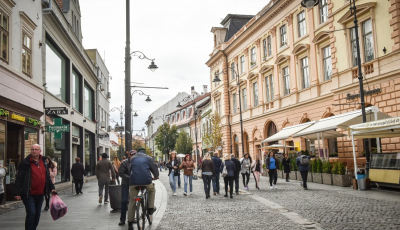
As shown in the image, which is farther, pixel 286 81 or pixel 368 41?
pixel 286 81

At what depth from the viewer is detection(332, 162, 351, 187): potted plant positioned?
19188 mm

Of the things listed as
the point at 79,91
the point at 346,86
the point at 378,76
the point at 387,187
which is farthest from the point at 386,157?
the point at 79,91

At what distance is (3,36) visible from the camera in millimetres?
14281

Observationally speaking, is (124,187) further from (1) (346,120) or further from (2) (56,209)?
(1) (346,120)

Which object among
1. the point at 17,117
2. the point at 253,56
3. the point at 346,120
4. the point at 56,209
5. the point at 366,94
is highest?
the point at 253,56

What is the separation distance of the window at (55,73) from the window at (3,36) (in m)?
5.80

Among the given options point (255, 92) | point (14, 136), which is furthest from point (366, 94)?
point (255, 92)

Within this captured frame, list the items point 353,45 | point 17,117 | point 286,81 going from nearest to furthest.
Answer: point 17,117
point 353,45
point 286,81

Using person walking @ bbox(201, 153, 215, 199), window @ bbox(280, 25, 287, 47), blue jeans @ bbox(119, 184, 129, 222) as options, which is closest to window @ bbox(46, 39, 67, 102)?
person walking @ bbox(201, 153, 215, 199)

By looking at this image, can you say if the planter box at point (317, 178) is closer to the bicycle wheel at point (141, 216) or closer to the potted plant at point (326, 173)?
the potted plant at point (326, 173)

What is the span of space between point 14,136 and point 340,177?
1451 cm

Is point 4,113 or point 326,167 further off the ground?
point 4,113

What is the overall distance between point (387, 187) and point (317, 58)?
13352 mm

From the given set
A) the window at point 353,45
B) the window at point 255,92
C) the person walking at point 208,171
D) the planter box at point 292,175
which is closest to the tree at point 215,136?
the window at point 255,92
